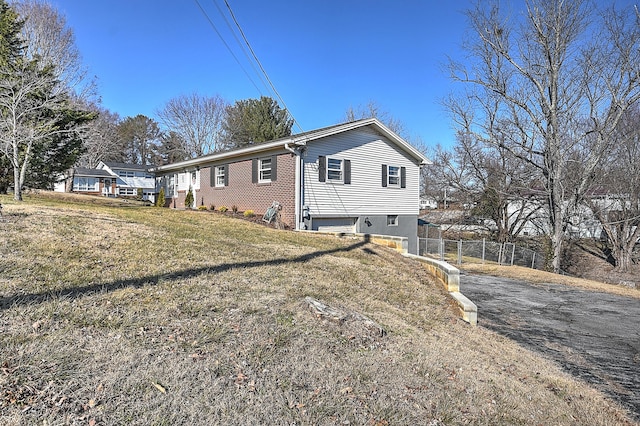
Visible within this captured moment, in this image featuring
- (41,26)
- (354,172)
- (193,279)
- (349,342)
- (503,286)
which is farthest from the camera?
(41,26)

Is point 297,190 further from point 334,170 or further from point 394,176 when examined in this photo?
point 394,176

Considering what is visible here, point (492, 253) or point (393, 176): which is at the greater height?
point (393, 176)

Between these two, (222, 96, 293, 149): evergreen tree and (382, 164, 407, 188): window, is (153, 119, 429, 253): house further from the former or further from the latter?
(222, 96, 293, 149): evergreen tree

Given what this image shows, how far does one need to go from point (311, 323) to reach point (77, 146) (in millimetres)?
18639

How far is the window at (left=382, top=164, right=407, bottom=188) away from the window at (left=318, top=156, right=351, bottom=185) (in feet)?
7.42

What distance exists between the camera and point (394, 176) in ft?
58.1

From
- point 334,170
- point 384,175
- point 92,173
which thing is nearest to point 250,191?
point 334,170

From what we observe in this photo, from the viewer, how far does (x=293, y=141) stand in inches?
527

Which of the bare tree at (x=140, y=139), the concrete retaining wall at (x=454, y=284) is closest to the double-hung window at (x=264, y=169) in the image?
the concrete retaining wall at (x=454, y=284)

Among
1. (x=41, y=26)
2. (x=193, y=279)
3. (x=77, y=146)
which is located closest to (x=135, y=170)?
(x=41, y=26)

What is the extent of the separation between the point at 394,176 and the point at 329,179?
159 inches

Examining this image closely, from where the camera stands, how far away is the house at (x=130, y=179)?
154 feet

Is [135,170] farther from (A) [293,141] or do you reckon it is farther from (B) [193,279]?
(B) [193,279]

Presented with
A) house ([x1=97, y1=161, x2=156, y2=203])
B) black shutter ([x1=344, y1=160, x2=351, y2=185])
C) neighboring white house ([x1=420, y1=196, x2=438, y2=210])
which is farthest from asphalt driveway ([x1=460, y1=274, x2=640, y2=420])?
house ([x1=97, y1=161, x2=156, y2=203])
